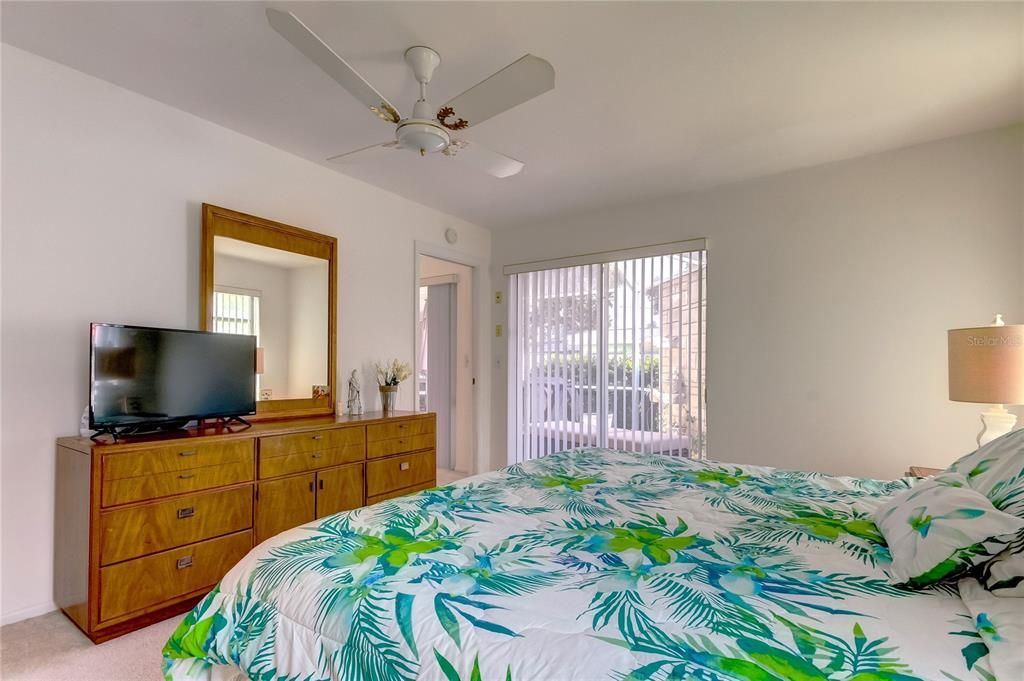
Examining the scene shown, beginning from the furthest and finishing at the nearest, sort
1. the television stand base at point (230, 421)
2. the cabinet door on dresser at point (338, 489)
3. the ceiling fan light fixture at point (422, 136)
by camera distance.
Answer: the cabinet door on dresser at point (338, 489), the television stand base at point (230, 421), the ceiling fan light fixture at point (422, 136)

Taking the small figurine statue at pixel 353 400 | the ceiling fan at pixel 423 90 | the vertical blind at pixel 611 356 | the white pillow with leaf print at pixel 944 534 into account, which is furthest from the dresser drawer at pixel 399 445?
the white pillow with leaf print at pixel 944 534

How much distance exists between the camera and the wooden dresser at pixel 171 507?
197 cm

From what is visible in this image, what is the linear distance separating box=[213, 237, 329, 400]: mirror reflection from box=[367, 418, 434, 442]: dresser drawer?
1.64ft

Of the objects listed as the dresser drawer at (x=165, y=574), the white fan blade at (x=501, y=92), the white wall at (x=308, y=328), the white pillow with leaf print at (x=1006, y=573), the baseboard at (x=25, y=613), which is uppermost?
the white fan blade at (x=501, y=92)

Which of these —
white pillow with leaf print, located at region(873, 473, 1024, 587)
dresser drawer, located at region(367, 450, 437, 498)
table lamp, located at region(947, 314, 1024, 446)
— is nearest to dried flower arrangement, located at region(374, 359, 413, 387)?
dresser drawer, located at region(367, 450, 437, 498)

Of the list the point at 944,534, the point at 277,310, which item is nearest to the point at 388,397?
the point at 277,310

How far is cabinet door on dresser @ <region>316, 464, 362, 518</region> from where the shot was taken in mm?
2752

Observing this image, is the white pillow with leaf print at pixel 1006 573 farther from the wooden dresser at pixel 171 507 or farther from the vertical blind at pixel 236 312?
the vertical blind at pixel 236 312

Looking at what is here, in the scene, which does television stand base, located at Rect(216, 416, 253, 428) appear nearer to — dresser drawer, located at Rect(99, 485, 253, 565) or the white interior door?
dresser drawer, located at Rect(99, 485, 253, 565)

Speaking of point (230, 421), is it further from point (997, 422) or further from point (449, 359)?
point (997, 422)

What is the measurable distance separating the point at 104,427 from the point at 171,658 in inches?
53.0

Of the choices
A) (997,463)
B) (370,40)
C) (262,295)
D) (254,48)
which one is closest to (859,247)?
(997,463)

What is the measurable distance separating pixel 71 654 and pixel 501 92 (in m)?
2.74

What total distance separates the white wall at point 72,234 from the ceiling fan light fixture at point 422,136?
4.72ft
